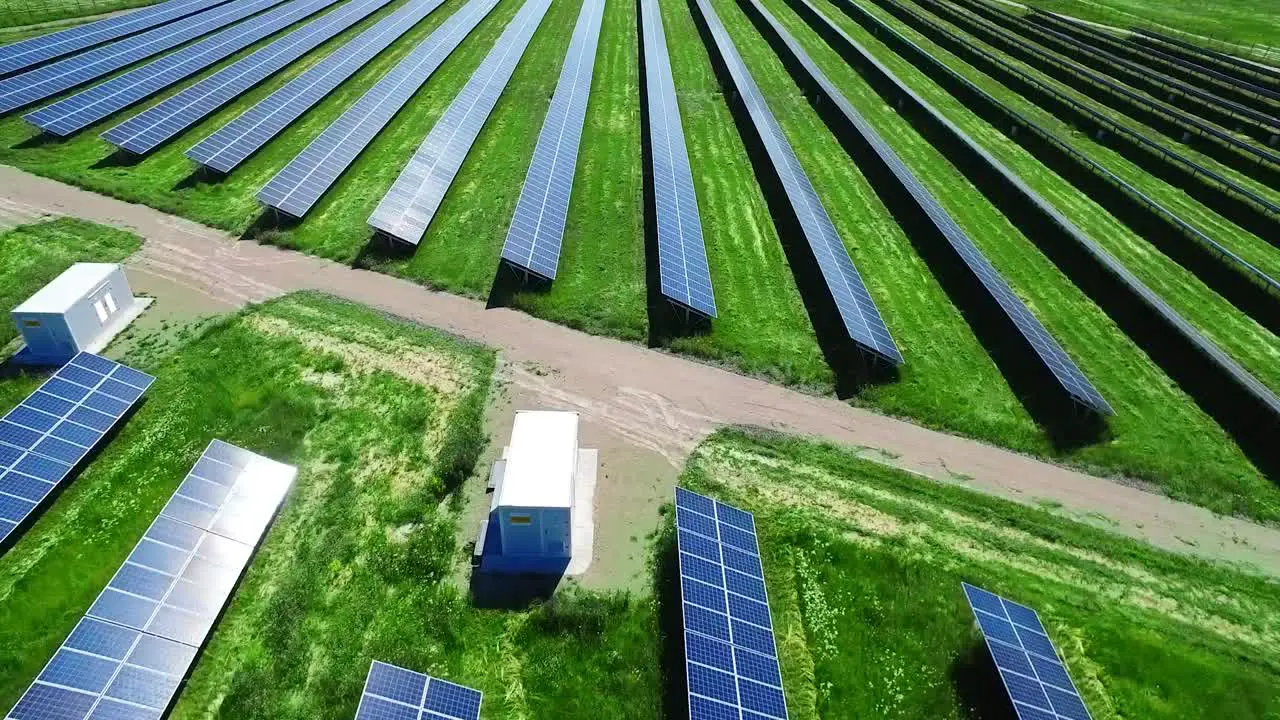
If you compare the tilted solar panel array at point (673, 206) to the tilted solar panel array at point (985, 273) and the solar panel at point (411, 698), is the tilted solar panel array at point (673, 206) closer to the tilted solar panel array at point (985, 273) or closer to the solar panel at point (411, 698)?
the tilted solar panel array at point (985, 273)

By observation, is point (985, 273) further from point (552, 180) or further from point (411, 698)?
point (411, 698)

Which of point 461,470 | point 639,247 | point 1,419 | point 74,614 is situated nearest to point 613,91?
point 639,247

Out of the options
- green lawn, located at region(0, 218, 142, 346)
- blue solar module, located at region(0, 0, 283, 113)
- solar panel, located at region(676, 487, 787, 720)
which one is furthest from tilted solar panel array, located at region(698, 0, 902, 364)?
blue solar module, located at region(0, 0, 283, 113)

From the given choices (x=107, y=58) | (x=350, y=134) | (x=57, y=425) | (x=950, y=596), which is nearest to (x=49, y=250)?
(x=57, y=425)

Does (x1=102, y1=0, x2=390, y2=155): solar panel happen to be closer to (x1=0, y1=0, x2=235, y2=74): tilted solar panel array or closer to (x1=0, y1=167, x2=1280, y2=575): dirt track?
(x1=0, y1=167, x2=1280, y2=575): dirt track

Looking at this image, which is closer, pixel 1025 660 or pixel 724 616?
pixel 1025 660

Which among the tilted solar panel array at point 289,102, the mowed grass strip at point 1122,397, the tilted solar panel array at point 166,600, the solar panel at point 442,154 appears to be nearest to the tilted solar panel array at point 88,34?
the tilted solar panel array at point 289,102
